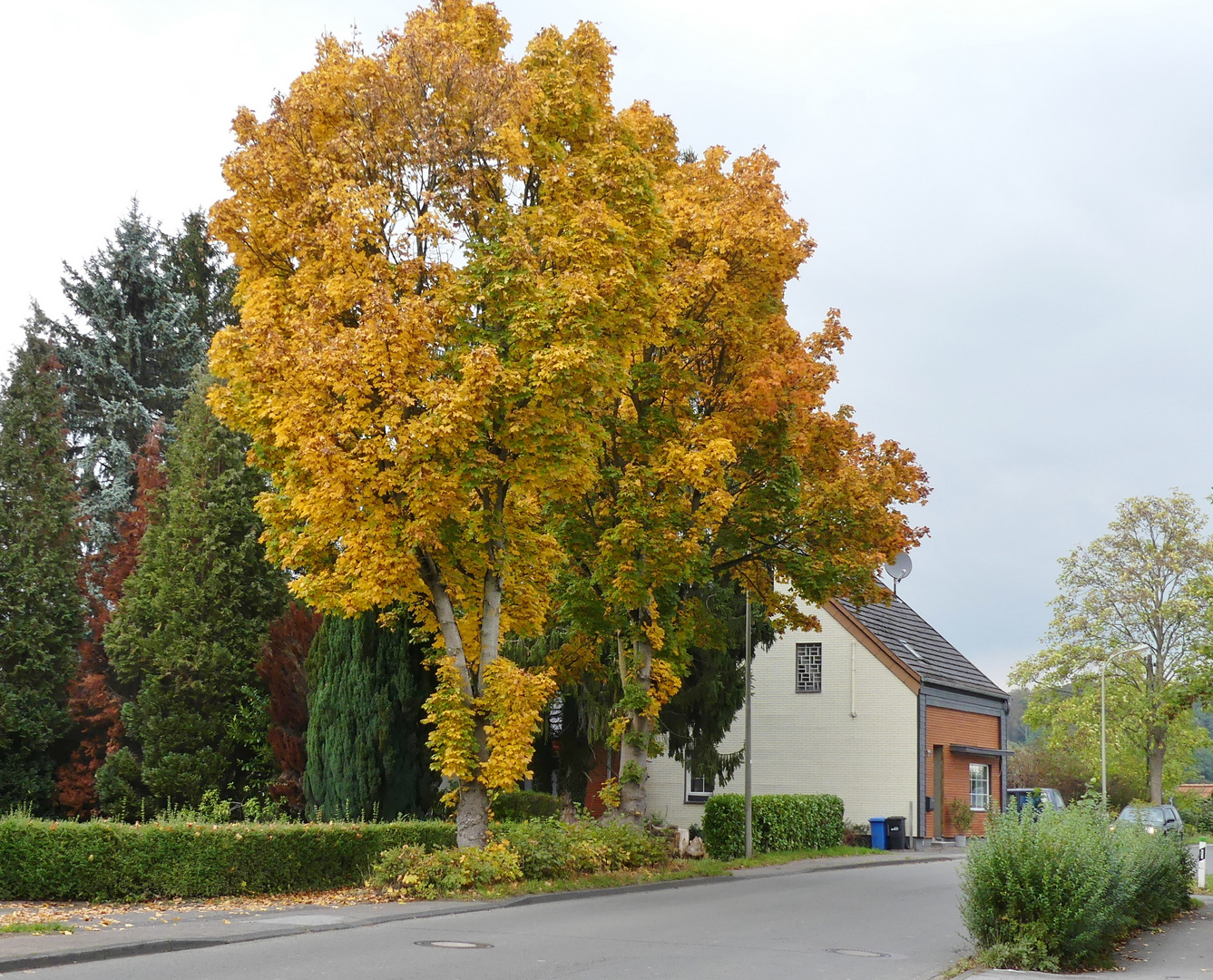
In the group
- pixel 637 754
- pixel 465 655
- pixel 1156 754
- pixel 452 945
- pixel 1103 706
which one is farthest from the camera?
pixel 1156 754

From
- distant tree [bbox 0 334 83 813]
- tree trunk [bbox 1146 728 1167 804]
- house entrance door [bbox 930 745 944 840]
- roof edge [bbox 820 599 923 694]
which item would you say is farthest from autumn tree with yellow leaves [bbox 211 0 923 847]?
tree trunk [bbox 1146 728 1167 804]

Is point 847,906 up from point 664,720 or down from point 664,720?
down

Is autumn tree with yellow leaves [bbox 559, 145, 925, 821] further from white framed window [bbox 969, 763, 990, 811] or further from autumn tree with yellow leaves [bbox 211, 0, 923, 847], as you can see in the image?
white framed window [bbox 969, 763, 990, 811]

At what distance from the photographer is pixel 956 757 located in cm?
3722

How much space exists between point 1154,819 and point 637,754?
63.9ft

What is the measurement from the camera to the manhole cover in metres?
11.8

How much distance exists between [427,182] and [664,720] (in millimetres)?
14468

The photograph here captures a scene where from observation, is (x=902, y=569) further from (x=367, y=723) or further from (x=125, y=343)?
(x=125, y=343)

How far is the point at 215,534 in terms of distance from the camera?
88.6 feet

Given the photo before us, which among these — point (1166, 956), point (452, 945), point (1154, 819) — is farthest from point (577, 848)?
point (1154, 819)

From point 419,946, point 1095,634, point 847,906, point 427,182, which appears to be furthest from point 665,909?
point 1095,634

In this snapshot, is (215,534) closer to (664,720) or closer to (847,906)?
(664,720)

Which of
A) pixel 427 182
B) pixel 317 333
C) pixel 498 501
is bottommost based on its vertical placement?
pixel 498 501

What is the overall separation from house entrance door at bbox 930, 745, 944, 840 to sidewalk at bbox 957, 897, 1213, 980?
19544 mm
